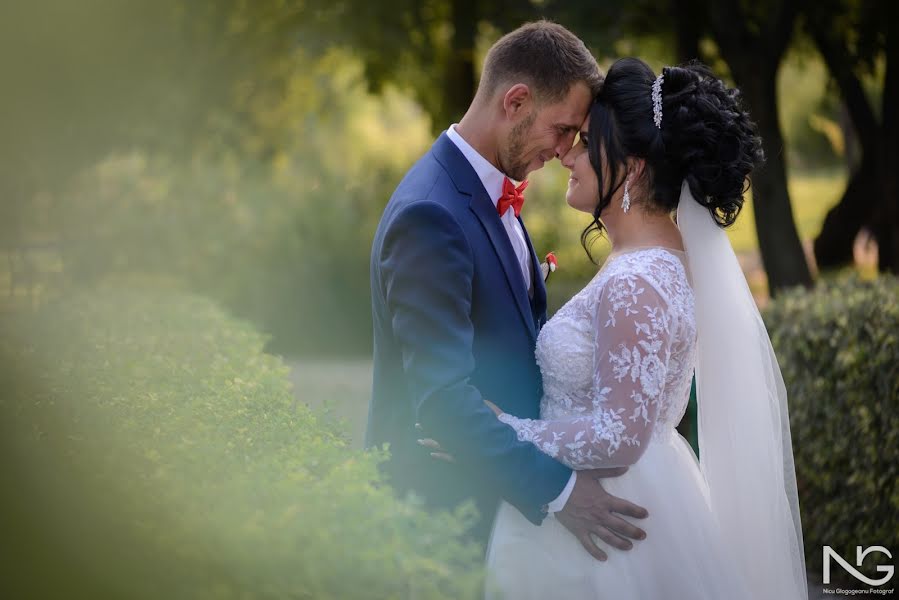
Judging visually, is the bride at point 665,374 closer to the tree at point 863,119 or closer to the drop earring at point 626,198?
the drop earring at point 626,198

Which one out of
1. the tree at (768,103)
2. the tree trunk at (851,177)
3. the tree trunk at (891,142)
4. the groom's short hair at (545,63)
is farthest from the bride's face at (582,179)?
the tree trunk at (851,177)

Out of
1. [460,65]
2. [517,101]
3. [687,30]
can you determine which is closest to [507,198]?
[517,101]

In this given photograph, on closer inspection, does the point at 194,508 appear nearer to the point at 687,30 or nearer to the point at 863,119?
the point at 687,30

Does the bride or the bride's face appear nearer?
the bride

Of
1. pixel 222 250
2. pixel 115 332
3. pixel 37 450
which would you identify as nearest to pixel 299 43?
pixel 222 250

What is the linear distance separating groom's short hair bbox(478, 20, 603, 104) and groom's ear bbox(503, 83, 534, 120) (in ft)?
0.10

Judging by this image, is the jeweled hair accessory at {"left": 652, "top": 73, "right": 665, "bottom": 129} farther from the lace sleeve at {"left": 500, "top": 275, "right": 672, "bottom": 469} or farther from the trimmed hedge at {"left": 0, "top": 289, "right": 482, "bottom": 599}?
the trimmed hedge at {"left": 0, "top": 289, "right": 482, "bottom": 599}

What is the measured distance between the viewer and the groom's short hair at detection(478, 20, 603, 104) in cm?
378

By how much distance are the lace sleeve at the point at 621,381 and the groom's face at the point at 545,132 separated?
26.5 inches

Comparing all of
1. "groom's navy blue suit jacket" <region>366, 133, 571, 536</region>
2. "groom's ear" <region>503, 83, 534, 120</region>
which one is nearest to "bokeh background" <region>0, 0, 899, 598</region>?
"groom's navy blue suit jacket" <region>366, 133, 571, 536</region>

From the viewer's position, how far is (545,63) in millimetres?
3779

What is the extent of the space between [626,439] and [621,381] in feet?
0.64

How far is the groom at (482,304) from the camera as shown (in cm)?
328

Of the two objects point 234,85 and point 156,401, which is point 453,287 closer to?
point 156,401
